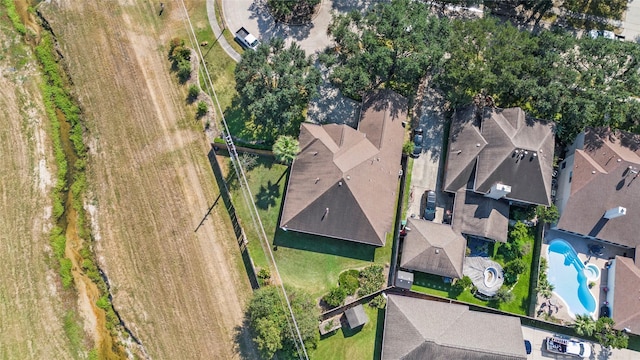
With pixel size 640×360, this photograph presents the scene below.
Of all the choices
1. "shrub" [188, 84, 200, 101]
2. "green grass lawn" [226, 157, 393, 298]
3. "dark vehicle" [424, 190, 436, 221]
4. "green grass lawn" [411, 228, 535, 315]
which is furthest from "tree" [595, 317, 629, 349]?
"shrub" [188, 84, 200, 101]

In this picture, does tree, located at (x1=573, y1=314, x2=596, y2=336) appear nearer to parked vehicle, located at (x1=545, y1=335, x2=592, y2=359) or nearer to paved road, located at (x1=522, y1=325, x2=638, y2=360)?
parked vehicle, located at (x1=545, y1=335, x2=592, y2=359)

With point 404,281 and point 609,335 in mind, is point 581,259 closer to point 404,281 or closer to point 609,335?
point 609,335

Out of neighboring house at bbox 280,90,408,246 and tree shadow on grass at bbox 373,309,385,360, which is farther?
tree shadow on grass at bbox 373,309,385,360

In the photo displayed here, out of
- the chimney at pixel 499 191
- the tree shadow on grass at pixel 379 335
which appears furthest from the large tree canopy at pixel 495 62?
the tree shadow on grass at pixel 379 335

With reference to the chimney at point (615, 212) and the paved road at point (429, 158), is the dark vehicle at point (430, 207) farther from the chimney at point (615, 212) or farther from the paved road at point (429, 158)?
the chimney at point (615, 212)

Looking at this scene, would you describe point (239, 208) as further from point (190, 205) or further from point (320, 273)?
point (320, 273)

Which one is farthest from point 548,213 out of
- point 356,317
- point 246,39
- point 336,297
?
point 246,39
